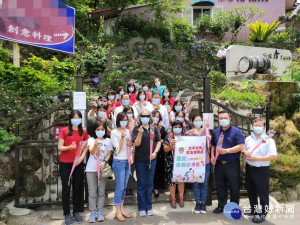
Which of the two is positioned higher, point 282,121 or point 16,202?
point 282,121

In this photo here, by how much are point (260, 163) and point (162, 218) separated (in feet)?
6.18

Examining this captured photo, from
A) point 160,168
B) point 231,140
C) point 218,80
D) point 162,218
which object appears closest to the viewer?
point 231,140

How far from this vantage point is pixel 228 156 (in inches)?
178

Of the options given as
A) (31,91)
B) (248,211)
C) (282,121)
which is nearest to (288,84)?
(282,121)

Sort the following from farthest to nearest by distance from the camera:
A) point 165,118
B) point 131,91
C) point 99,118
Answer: point 131,91 → point 165,118 → point 99,118

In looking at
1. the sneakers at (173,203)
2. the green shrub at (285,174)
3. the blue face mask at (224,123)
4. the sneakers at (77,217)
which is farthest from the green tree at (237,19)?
the sneakers at (77,217)

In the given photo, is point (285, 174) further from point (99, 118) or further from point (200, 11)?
point (200, 11)

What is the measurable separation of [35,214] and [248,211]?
3796mm

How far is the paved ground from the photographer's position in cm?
446

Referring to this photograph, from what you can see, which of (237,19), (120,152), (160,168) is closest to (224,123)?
(160,168)

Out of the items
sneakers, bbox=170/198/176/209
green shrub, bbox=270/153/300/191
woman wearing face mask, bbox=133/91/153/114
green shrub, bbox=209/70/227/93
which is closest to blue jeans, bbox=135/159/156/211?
sneakers, bbox=170/198/176/209

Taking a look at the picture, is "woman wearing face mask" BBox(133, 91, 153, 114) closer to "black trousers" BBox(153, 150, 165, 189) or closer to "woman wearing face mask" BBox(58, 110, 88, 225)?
"black trousers" BBox(153, 150, 165, 189)

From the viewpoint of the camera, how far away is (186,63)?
1464cm

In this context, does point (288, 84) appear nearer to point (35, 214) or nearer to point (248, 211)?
point (248, 211)
